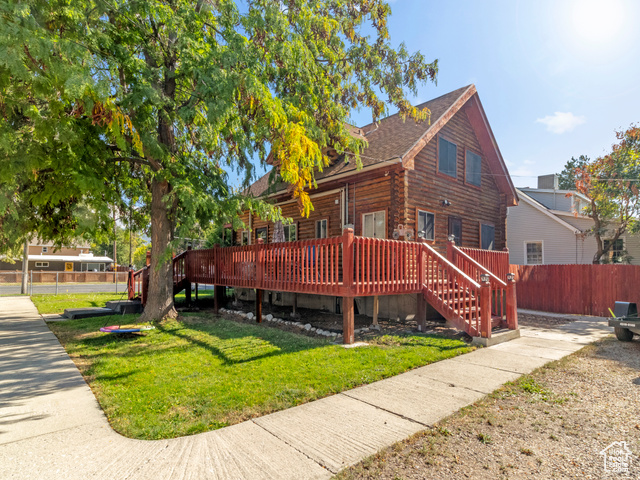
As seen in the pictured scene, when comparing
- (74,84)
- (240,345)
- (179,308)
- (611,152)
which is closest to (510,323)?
(240,345)

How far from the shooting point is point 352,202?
11.8m

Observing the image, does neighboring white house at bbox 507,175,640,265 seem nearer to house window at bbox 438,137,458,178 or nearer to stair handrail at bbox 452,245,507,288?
house window at bbox 438,137,458,178

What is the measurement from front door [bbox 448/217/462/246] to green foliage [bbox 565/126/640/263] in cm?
753

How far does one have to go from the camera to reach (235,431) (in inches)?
130

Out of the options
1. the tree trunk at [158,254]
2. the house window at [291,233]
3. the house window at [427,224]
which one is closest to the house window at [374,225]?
the house window at [427,224]

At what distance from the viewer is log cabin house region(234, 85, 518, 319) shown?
411 inches

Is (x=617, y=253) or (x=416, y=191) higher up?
(x=416, y=191)

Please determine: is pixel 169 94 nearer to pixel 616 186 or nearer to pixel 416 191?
pixel 416 191

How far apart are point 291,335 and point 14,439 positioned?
16.4 feet

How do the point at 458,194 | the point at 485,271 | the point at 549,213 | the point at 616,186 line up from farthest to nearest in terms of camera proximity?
the point at 549,213
the point at 616,186
the point at 458,194
the point at 485,271

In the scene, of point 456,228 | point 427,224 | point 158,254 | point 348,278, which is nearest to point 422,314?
point 348,278

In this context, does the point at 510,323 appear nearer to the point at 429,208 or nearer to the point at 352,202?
the point at 429,208

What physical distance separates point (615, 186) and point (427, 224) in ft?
33.5

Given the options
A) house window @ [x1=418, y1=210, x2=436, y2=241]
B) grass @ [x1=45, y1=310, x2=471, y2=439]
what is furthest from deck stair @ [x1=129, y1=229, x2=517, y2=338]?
house window @ [x1=418, y1=210, x2=436, y2=241]
